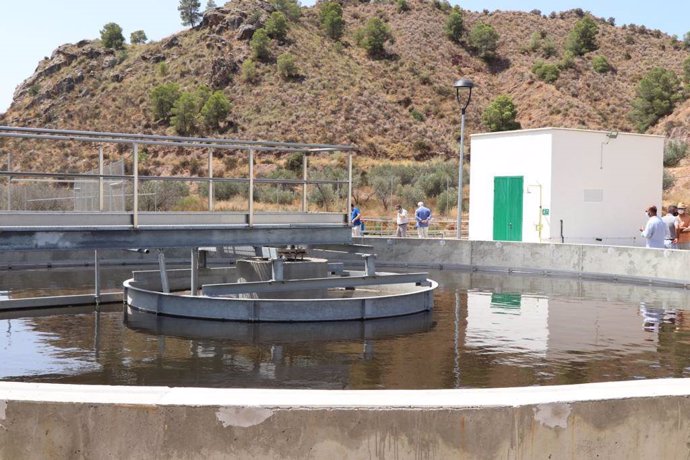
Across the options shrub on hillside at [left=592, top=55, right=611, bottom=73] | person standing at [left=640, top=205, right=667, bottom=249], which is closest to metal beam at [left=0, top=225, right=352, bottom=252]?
person standing at [left=640, top=205, right=667, bottom=249]

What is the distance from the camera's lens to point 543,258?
23.2m

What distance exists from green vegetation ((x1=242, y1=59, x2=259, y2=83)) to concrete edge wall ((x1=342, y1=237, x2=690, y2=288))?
5886 cm

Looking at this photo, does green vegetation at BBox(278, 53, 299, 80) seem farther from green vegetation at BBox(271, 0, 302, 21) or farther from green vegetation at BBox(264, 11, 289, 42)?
green vegetation at BBox(271, 0, 302, 21)

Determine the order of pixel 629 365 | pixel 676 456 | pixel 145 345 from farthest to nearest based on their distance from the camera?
1. pixel 145 345
2. pixel 629 365
3. pixel 676 456

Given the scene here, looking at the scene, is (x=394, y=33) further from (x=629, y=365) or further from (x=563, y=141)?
(x=629, y=365)

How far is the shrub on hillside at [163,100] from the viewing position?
7725 centimetres

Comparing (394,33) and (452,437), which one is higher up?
(394,33)

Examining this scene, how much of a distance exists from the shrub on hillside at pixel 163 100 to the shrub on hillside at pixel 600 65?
47.5 meters

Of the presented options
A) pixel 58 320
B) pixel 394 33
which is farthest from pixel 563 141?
pixel 394 33

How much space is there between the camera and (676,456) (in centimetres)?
451

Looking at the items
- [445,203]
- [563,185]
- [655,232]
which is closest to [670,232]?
[655,232]

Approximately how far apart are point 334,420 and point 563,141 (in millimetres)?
23498

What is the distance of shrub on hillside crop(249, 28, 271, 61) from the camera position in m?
84.0

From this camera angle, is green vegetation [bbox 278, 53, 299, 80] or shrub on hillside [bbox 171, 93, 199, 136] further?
green vegetation [bbox 278, 53, 299, 80]
